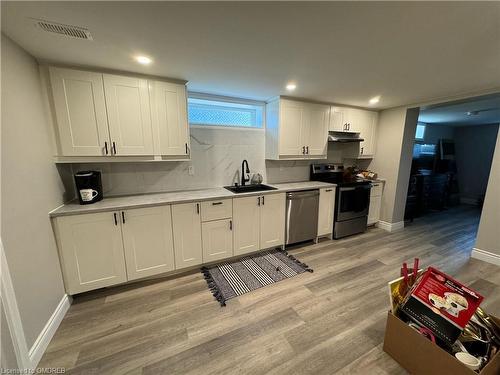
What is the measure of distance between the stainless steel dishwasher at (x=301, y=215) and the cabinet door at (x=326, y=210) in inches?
3.9

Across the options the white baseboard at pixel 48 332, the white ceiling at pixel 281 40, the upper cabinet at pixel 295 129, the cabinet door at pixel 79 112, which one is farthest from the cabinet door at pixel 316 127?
the white baseboard at pixel 48 332

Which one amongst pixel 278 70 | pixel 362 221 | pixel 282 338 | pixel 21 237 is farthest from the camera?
pixel 362 221

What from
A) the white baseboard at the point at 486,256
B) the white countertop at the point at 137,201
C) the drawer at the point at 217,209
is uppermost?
the white countertop at the point at 137,201

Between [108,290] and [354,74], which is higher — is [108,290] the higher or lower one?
the lower one

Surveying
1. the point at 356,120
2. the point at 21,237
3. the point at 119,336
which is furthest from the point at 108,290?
the point at 356,120

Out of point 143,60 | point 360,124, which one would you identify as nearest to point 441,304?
point 143,60

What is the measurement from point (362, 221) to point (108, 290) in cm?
391

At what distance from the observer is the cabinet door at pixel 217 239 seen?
250 cm

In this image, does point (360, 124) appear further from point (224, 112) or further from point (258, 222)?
point (258, 222)

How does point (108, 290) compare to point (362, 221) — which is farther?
point (362, 221)

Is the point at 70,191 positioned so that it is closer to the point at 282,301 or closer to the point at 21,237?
the point at 21,237

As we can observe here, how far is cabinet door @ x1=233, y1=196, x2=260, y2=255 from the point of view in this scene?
8.70 feet

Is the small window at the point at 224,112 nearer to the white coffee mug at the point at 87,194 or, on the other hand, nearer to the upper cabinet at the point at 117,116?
the upper cabinet at the point at 117,116

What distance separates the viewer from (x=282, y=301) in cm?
205
